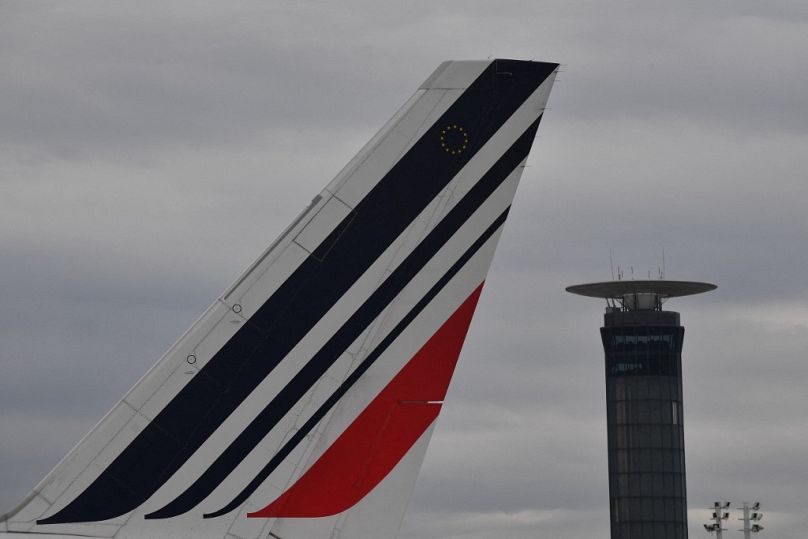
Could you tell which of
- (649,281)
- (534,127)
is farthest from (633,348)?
(534,127)

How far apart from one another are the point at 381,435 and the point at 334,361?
1043mm

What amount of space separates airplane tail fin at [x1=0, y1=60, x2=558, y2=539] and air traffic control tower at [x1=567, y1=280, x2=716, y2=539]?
537ft

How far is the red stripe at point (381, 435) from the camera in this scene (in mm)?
16766

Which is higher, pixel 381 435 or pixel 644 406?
pixel 644 406

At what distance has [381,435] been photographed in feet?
55.9

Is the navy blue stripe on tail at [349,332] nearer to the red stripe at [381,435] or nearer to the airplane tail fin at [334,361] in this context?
the airplane tail fin at [334,361]

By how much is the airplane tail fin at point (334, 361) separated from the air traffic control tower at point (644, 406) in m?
164

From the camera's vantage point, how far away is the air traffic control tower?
180500 mm

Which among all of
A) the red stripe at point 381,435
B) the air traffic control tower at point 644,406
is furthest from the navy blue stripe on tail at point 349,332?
the air traffic control tower at point 644,406

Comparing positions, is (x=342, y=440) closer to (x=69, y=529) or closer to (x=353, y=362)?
(x=353, y=362)

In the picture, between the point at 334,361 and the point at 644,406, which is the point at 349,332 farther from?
the point at 644,406

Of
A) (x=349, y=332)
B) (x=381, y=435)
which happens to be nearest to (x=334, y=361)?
(x=349, y=332)

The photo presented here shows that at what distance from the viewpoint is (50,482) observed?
1633 centimetres

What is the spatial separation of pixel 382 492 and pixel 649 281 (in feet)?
548
